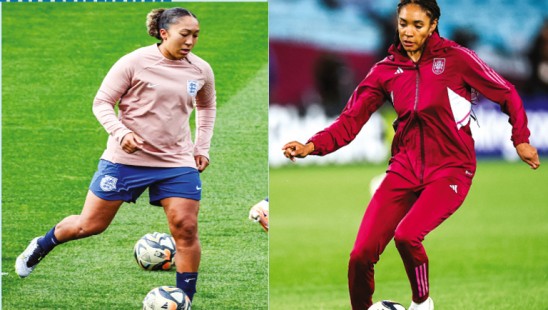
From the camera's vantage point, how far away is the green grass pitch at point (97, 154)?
5.71 m

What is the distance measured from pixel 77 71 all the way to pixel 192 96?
0.95 metres

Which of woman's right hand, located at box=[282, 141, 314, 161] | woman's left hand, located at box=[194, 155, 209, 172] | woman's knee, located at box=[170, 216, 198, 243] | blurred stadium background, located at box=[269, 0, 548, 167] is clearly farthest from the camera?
blurred stadium background, located at box=[269, 0, 548, 167]

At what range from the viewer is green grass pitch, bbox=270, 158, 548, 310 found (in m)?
6.86

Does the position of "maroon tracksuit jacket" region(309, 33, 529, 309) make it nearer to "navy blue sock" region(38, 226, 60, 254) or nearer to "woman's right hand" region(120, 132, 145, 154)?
"woman's right hand" region(120, 132, 145, 154)

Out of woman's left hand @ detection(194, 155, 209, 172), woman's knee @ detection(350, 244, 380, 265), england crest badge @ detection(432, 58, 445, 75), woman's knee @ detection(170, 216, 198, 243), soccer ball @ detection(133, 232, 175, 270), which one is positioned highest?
england crest badge @ detection(432, 58, 445, 75)

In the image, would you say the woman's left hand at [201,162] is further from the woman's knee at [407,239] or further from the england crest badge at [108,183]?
the woman's knee at [407,239]

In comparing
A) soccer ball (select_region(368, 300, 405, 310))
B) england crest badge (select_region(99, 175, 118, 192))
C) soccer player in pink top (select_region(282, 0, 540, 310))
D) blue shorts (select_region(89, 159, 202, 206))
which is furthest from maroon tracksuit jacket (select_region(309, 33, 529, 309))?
england crest badge (select_region(99, 175, 118, 192))

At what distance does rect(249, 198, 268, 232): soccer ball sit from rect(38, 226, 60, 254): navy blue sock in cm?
106

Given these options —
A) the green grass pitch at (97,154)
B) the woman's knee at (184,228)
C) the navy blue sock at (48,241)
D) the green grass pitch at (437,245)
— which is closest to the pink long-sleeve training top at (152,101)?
the woman's knee at (184,228)

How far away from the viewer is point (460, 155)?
5.04 m

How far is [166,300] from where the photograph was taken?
5289 millimetres

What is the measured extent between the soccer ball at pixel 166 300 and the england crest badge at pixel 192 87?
0.98 m

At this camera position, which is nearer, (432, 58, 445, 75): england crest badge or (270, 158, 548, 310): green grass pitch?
(432, 58, 445, 75): england crest badge

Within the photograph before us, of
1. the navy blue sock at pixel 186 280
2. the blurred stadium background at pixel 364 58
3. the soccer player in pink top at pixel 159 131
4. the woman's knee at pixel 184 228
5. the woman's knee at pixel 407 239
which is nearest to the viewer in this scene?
→ the woman's knee at pixel 407 239
